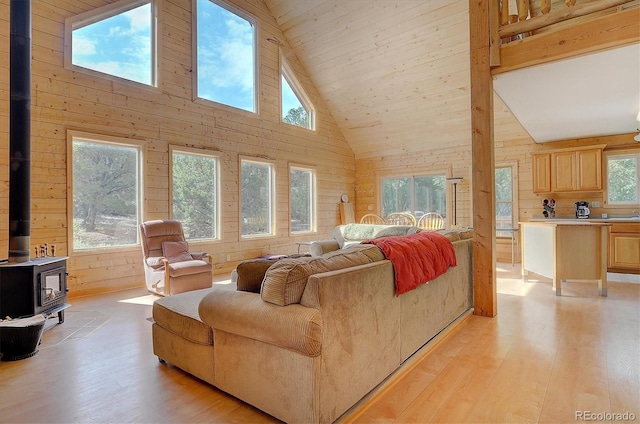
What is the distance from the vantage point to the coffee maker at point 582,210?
6.19 metres

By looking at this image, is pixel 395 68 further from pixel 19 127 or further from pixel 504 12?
pixel 19 127

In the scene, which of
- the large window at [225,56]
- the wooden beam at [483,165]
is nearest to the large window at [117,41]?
the large window at [225,56]

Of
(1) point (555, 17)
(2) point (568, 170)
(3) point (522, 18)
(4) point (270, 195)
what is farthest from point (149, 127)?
(2) point (568, 170)

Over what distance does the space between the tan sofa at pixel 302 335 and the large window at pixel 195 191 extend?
3.45 metres

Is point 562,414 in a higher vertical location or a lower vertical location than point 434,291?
lower

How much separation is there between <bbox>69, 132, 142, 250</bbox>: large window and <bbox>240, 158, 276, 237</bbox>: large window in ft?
6.29

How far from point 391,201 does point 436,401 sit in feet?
23.3

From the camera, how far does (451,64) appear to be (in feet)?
20.6

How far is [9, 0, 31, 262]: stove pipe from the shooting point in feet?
9.93

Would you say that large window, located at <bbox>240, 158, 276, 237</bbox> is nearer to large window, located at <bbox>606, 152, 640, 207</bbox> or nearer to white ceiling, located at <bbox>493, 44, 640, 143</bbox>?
white ceiling, located at <bbox>493, 44, 640, 143</bbox>

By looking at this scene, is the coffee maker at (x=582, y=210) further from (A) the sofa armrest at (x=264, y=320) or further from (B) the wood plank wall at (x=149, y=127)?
(A) the sofa armrest at (x=264, y=320)

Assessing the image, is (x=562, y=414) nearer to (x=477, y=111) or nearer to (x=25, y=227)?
(x=477, y=111)

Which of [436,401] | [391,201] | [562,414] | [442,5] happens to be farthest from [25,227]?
[391,201]

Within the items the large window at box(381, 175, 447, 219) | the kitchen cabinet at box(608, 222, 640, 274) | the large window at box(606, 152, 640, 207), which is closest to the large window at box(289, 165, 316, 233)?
the large window at box(381, 175, 447, 219)
